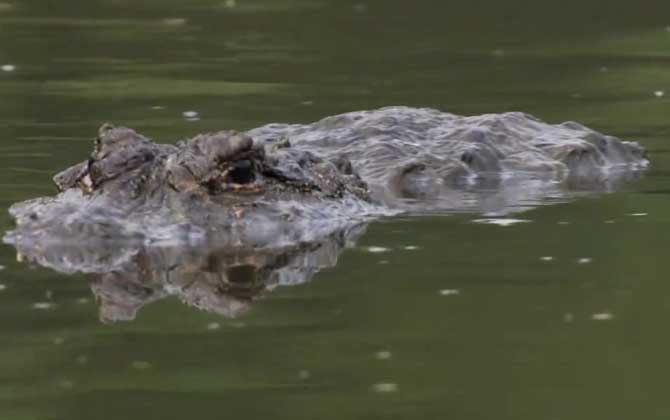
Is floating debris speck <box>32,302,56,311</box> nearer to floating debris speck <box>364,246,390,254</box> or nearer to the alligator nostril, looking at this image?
floating debris speck <box>364,246,390,254</box>

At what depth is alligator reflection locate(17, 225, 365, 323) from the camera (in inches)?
371

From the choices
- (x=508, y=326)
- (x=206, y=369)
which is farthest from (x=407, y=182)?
(x=206, y=369)

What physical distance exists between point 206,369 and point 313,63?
1267cm

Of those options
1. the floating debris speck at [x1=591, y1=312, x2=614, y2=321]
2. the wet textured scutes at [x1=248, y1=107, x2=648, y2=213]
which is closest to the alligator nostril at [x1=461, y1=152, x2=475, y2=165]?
the wet textured scutes at [x1=248, y1=107, x2=648, y2=213]

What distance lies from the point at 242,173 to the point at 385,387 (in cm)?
348

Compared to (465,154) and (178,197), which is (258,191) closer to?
(178,197)

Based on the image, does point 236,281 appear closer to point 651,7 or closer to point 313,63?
point 313,63

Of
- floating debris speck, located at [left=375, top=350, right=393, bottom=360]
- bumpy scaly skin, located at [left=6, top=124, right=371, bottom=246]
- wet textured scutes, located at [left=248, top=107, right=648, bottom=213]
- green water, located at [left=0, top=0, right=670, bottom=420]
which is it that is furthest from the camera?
wet textured scutes, located at [left=248, top=107, right=648, bottom=213]

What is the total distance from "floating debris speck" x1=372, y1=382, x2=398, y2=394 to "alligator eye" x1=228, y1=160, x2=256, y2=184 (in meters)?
3.37

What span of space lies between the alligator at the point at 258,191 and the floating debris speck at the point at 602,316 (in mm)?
1705

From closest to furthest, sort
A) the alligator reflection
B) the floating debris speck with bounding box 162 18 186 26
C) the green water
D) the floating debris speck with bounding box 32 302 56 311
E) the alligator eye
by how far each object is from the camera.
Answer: the green water, the floating debris speck with bounding box 32 302 56 311, the alligator reflection, the alligator eye, the floating debris speck with bounding box 162 18 186 26

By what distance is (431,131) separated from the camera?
13.8 metres

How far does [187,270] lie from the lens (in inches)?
394

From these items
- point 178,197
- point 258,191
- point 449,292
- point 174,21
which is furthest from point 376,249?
point 174,21
